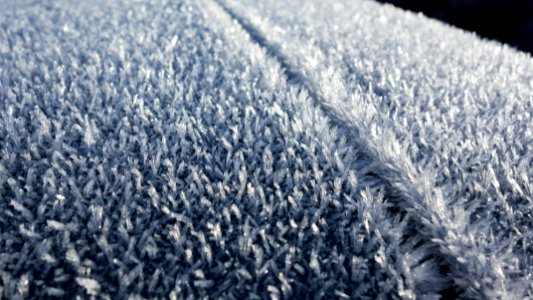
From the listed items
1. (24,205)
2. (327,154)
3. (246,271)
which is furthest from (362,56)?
(24,205)

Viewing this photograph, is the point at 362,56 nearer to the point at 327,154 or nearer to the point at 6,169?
the point at 327,154

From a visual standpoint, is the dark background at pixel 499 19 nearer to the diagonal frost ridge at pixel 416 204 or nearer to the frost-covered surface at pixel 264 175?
the frost-covered surface at pixel 264 175

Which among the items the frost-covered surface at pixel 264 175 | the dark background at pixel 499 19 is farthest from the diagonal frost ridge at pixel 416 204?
the dark background at pixel 499 19

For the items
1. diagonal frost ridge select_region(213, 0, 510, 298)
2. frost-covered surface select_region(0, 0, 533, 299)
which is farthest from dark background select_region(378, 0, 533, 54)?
diagonal frost ridge select_region(213, 0, 510, 298)

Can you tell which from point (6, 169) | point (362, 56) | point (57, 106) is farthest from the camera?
point (362, 56)

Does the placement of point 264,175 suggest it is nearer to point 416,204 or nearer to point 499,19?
point 416,204

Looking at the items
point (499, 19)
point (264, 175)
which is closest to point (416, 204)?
point (264, 175)
